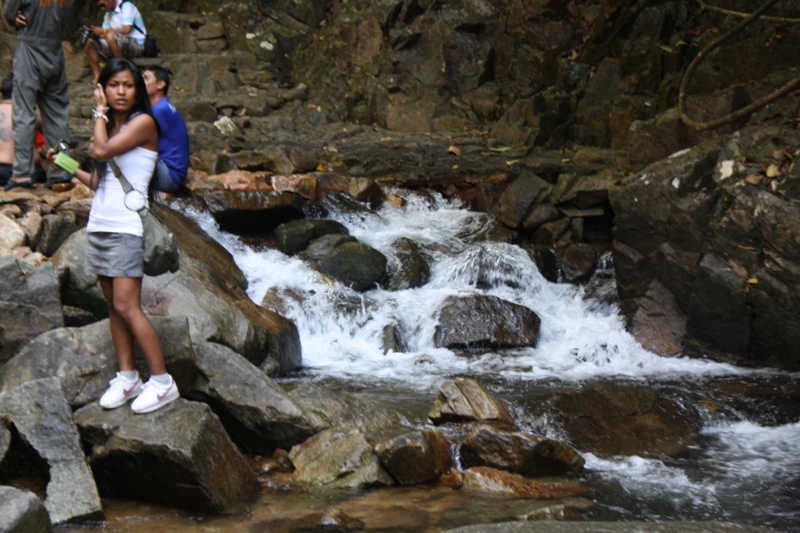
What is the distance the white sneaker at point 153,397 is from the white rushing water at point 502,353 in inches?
103

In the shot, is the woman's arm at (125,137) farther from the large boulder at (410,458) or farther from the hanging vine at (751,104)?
the hanging vine at (751,104)

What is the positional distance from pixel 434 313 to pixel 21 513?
213 inches

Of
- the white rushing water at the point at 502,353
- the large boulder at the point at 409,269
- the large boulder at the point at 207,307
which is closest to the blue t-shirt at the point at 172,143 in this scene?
the large boulder at the point at 207,307

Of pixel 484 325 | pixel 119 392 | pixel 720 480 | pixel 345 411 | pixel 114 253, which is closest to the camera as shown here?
pixel 114 253

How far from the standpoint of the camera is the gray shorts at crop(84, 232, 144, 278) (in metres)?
3.91

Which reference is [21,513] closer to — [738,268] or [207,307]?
[207,307]

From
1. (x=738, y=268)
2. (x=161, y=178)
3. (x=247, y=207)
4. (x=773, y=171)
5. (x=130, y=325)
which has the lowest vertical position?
(x=130, y=325)

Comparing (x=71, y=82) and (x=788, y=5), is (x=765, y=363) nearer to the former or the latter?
(x=788, y=5)

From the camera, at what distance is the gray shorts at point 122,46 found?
8497 mm

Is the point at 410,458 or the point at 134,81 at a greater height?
the point at 134,81

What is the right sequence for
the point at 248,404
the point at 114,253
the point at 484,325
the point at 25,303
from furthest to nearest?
1. the point at 484,325
2. the point at 25,303
3. the point at 248,404
4. the point at 114,253

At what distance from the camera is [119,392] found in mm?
4145

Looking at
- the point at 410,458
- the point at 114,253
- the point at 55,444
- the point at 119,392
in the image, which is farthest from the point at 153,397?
the point at 410,458

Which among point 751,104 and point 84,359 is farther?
point 751,104
